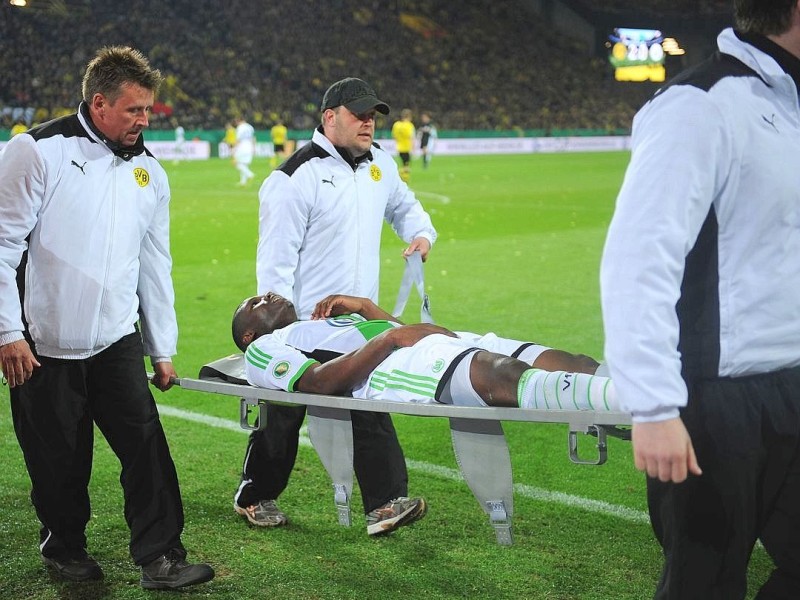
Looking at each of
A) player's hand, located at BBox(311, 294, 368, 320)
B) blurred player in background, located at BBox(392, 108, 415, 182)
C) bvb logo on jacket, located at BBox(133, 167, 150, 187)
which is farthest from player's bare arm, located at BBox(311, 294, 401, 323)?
blurred player in background, located at BBox(392, 108, 415, 182)

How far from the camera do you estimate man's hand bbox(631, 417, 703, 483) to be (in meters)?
2.10

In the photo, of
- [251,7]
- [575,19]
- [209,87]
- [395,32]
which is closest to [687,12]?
[575,19]

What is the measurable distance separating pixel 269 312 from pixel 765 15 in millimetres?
2569

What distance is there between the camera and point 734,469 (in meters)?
2.26

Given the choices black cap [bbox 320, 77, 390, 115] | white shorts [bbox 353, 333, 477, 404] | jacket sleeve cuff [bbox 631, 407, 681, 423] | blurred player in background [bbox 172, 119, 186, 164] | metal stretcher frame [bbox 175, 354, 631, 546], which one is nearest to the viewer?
jacket sleeve cuff [bbox 631, 407, 681, 423]

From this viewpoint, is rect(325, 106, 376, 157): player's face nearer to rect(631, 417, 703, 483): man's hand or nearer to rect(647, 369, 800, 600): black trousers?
rect(647, 369, 800, 600): black trousers

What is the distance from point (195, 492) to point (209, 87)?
122 ft

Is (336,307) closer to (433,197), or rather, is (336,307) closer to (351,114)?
(351,114)

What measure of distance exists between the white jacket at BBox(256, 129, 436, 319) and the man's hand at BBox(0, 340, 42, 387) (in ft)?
3.75

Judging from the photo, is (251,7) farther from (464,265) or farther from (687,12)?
(464,265)

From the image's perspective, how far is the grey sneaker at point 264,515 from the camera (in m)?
4.59

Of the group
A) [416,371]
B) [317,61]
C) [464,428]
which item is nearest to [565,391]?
[464,428]

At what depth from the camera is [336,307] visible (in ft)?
14.6

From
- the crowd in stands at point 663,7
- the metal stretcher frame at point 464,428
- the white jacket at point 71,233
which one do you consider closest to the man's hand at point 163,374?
the metal stretcher frame at point 464,428
